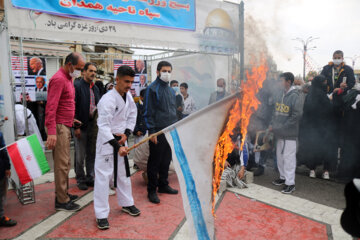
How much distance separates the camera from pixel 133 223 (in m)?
3.79

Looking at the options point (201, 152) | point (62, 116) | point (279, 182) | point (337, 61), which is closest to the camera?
point (201, 152)

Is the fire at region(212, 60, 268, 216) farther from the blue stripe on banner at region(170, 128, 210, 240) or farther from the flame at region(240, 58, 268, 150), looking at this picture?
the blue stripe on banner at region(170, 128, 210, 240)

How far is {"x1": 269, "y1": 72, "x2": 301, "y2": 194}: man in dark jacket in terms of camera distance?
5055 millimetres

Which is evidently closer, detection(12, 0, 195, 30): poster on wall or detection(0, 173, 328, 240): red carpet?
detection(0, 173, 328, 240): red carpet

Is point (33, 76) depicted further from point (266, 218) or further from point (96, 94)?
point (266, 218)

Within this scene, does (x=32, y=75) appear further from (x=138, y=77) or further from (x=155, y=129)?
(x=155, y=129)

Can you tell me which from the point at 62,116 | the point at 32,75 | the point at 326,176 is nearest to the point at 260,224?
the point at 326,176

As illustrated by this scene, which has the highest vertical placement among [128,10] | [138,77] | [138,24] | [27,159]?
[128,10]

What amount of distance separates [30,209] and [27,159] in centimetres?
96

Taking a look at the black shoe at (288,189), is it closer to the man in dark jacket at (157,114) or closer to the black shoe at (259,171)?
the black shoe at (259,171)

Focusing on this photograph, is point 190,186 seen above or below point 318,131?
above

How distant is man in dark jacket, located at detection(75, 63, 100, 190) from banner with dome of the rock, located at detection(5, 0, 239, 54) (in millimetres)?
750

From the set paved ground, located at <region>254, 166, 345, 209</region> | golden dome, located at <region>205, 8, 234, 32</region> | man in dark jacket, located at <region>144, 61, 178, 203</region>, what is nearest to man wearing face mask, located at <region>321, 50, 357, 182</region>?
paved ground, located at <region>254, 166, 345, 209</region>

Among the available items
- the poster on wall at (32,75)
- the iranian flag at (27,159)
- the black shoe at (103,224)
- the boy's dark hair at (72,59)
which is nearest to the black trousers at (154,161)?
the black shoe at (103,224)
